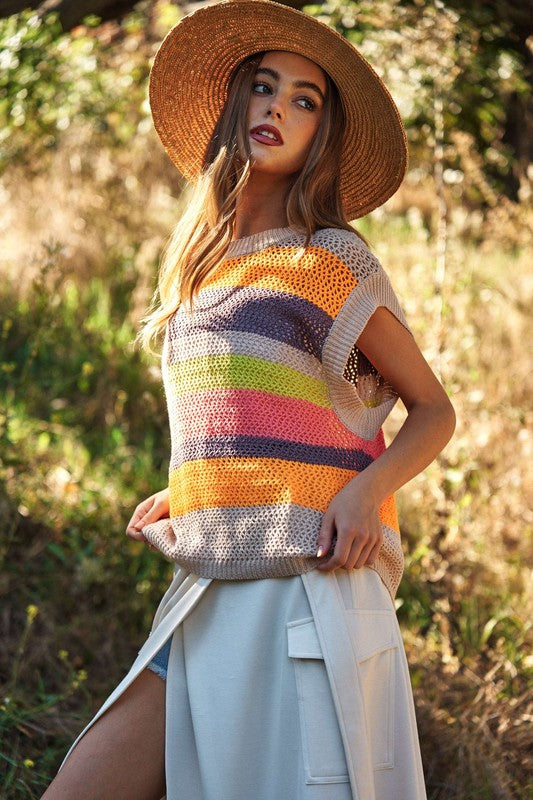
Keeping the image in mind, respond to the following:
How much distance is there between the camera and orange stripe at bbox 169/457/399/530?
195cm

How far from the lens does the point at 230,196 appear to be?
7.22ft

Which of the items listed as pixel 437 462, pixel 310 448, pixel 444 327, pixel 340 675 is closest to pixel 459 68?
pixel 444 327

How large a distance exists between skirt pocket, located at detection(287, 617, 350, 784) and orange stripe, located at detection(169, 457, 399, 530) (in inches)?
9.3

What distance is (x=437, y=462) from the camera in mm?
3828

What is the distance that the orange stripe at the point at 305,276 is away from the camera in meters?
2.01

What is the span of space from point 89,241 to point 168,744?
14.3 feet

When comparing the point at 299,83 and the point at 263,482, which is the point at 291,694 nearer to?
the point at 263,482

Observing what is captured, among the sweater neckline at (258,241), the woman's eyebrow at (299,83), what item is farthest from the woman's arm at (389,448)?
the woman's eyebrow at (299,83)

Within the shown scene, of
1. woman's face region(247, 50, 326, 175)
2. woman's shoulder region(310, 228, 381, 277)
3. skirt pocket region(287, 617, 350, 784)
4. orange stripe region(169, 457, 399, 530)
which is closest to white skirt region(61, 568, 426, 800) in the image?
skirt pocket region(287, 617, 350, 784)

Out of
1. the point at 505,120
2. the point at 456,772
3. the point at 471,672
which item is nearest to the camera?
the point at 456,772

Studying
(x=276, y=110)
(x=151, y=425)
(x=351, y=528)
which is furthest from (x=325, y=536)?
(x=151, y=425)

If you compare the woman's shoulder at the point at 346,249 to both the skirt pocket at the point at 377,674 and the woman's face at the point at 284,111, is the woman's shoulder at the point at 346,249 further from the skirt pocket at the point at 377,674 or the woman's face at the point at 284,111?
the skirt pocket at the point at 377,674

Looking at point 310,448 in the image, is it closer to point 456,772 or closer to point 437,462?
point 456,772

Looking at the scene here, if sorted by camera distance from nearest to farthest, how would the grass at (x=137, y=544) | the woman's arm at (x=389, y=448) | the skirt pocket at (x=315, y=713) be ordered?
1. the skirt pocket at (x=315, y=713)
2. the woman's arm at (x=389, y=448)
3. the grass at (x=137, y=544)
